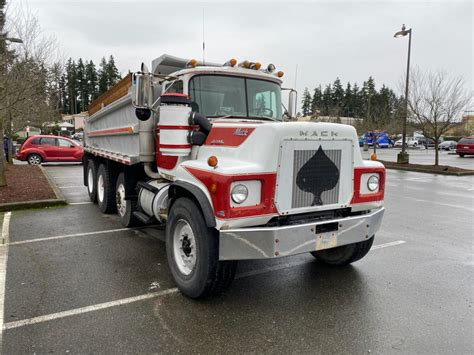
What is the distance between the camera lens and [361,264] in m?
4.93

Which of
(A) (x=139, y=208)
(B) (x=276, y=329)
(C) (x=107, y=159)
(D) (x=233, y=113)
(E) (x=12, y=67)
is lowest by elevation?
(B) (x=276, y=329)

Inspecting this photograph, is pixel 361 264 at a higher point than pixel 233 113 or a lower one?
lower

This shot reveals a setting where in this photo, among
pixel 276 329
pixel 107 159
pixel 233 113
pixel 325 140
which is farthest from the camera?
pixel 107 159

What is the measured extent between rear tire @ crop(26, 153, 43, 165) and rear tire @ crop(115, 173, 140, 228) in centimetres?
1428

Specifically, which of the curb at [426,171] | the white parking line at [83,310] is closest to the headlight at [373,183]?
the white parking line at [83,310]

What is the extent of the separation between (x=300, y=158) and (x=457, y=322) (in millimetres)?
2124

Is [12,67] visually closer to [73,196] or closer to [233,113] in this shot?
[73,196]

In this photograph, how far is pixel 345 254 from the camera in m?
4.71

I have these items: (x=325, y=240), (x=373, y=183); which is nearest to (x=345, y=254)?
(x=373, y=183)

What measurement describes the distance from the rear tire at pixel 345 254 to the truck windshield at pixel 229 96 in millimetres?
2004

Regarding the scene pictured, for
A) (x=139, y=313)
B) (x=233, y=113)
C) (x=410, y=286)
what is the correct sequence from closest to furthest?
(x=139, y=313), (x=410, y=286), (x=233, y=113)

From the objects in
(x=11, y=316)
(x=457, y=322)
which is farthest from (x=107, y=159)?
(x=457, y=322)

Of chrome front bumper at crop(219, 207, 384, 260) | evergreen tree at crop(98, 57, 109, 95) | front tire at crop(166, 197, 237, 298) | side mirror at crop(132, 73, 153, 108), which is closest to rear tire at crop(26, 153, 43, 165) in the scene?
side mirror at crop(132, 73, 153, 108)

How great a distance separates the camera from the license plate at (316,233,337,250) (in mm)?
3611
